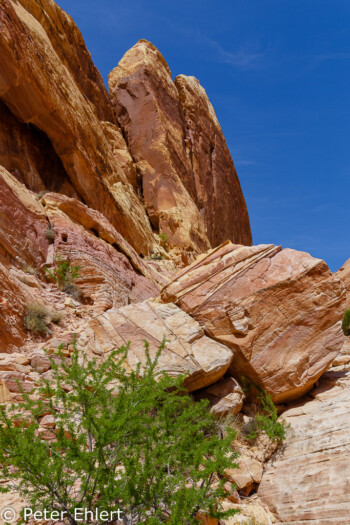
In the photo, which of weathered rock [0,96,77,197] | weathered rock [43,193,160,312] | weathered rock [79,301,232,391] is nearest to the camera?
weathered rock [79,301,232,391]

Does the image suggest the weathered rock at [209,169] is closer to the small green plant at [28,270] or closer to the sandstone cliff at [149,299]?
the sandstone cliff at [149,299]

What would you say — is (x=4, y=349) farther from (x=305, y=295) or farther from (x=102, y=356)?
(x=305, y=295)

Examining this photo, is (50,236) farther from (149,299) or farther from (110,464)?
(110,464)

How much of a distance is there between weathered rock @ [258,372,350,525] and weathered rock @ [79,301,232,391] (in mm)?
1852

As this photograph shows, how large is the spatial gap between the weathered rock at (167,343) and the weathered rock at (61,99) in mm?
8041

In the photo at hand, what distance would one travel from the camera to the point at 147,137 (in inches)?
987

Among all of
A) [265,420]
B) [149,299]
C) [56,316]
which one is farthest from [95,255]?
[265,420]

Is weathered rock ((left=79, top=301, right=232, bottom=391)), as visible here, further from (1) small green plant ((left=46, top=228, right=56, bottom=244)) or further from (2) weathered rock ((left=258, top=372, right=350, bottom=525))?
(1) small green plant ((left=46, top=228, right=56, bottom=244))

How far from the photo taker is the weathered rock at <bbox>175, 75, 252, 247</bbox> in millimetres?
29378

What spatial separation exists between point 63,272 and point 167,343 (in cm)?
417

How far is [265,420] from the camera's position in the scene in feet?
24.1

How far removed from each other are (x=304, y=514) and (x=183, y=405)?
254cm

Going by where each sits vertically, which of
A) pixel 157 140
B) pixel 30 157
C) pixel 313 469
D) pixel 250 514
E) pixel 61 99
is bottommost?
pixel 250 514

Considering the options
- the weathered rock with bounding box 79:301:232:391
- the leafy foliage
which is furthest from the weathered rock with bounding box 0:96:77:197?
the leafy foliage
